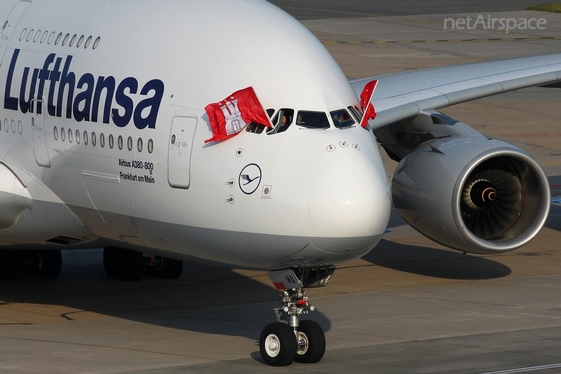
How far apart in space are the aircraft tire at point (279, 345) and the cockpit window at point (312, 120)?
7.47 ft

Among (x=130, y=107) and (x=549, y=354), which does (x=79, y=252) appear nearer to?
(x=130, y=107)

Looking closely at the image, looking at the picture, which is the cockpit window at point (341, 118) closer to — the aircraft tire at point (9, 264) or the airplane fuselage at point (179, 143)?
the airplane fuselage at point (179, 143)

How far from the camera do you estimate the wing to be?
18.7 m

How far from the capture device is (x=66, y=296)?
17.7m

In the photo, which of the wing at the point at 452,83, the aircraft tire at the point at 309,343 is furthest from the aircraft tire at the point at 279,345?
the wing at the point at 452,83

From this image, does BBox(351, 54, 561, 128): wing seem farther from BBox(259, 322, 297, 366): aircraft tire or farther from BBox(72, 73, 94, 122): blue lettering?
BBox(259, 322, 297, 366): aircraft tire

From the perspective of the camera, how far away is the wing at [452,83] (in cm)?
1867

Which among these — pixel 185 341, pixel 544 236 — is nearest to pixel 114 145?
pixel 185 341

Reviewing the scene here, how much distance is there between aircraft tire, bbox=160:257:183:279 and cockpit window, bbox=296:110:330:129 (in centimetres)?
615

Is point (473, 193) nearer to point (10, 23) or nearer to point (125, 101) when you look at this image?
point (125, 101)

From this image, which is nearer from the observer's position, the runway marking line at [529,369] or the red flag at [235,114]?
the red flag at [235,114]

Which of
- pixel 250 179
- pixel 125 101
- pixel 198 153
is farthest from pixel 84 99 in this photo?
pixel 250 179

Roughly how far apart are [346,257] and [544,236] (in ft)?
34.5

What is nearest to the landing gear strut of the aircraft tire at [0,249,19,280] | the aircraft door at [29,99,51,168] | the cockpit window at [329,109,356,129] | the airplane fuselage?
the airplane fuselage
